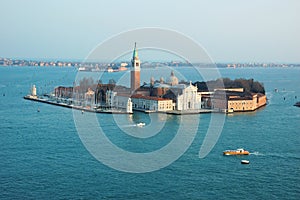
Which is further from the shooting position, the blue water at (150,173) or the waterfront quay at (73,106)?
the waterfront quay at (73,106)

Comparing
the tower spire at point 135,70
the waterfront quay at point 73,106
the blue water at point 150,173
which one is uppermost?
the tower spire at point 135,70

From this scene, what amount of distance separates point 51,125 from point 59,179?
4.00 m

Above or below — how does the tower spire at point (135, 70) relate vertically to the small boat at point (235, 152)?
above

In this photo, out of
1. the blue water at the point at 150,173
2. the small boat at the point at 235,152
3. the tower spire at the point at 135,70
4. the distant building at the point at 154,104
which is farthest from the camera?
the tower spire at the point at 135,70

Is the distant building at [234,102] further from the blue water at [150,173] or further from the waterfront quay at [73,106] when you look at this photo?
the blue water at [150,173]

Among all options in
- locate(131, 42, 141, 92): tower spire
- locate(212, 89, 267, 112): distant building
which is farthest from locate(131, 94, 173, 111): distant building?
locate(131, 42, 141, 92): tower spire

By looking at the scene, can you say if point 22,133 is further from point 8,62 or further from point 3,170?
point 8,62

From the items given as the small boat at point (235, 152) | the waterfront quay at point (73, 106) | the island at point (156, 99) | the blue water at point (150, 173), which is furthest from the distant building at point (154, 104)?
the small boat at point (235, 152)

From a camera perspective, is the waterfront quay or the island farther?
the island

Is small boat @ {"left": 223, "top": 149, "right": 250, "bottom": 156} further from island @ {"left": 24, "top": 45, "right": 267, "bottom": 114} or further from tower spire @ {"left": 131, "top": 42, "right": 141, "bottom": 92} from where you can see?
tower spire @ {"left": 131, "top": 42, "right": 141, "bottom": 92}

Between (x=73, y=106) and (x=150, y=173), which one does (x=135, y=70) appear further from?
(x=150, y=173)

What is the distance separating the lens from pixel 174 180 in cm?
536

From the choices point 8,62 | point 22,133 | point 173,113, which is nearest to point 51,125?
point 22,133

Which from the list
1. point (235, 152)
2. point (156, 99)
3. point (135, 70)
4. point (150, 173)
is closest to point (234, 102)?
point (156, 99)
